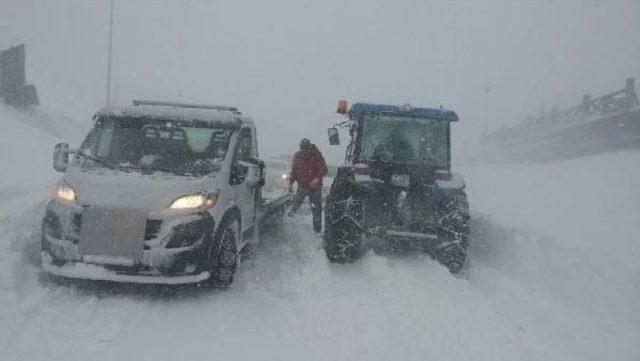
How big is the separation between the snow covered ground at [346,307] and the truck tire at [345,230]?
20 centimetres

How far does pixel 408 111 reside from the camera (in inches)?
347

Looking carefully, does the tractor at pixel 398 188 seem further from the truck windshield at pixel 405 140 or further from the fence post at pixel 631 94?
the fence post at pixel 631 94

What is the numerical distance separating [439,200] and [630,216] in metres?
4.81

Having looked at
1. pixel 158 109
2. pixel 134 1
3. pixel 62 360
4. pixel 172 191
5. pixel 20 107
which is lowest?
pixel 62 360

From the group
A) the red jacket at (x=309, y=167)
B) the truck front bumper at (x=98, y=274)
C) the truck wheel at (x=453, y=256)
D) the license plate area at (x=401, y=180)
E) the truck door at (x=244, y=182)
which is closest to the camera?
the truck front bumper at (x=98, y=274)

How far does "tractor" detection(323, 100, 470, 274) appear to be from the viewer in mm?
7969

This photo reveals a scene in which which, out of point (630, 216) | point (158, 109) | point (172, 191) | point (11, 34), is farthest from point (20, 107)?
point (11, 34)

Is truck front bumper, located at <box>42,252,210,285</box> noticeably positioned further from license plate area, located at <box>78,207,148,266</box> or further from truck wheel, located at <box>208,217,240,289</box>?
truck wheel, located at <box>208,217,240,289</box>

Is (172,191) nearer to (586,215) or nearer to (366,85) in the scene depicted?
(586,215)

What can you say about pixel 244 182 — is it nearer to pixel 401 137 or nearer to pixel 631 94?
pixel 401 137

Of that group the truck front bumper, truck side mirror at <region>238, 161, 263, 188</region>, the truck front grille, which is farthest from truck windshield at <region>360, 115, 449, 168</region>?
the truck front bumper

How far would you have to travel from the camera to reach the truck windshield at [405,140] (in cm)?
895

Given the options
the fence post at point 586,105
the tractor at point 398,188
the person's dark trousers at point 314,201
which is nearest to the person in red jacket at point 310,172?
the person's dark trousers at point 314,201

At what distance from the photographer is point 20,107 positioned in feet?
74.9
